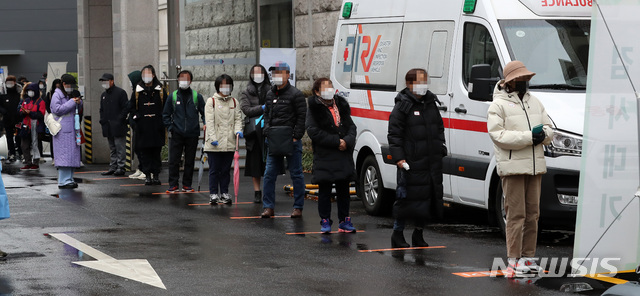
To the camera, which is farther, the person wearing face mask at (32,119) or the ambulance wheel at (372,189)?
the person wearing face mask at (32,119)

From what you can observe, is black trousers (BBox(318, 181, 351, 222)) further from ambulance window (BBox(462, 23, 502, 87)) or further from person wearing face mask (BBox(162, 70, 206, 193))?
person wearing face mask (BBox(162, 70, 206, 193))

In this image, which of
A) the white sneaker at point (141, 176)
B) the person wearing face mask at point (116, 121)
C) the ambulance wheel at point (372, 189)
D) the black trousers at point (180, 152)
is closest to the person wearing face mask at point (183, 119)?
the black trousers at point (180, 152)

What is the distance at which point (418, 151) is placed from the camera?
9844mm

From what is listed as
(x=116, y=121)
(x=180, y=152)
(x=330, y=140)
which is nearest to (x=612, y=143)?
(x=330, y=140)

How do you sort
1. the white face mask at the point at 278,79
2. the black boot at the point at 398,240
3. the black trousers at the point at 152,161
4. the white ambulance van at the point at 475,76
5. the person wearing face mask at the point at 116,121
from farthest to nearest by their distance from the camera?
the person wearing face mask at the point at 116,121 < the black trousers at the point at 152,161 < the white face mask at the point at 278,79 < the black boot at the point at 398,240 < the white ambulance van at the point at 475,76

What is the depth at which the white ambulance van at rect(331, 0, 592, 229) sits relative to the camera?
33.0 feet

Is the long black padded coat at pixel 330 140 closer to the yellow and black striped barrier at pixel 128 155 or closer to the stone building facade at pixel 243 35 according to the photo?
the stone building facade at pixel 243 35

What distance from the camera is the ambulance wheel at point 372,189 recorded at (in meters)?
12.8

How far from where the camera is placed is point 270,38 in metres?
21.2

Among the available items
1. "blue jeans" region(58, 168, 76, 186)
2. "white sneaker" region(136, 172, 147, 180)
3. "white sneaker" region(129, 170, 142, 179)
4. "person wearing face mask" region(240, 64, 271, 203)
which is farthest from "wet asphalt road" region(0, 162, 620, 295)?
"white sneaker" region(129, 170, 142, 179)

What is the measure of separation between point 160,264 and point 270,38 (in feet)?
40.5

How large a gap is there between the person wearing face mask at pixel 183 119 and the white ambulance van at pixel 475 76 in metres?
3.11

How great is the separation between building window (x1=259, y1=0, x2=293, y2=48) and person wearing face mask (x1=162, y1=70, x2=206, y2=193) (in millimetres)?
5426

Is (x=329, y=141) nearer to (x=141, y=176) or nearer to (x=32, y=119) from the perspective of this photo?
(x=141, y=176)
